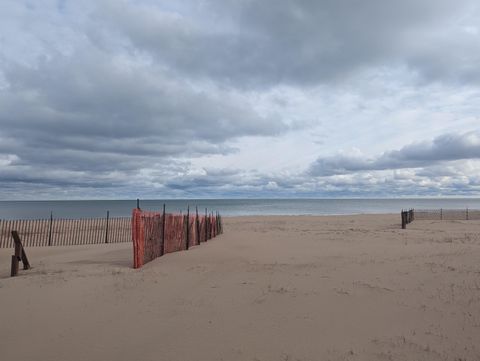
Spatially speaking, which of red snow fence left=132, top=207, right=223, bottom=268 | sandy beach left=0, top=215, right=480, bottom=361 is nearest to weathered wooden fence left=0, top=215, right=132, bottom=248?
red snow fence left=132, top=207, right=223, bottom=268

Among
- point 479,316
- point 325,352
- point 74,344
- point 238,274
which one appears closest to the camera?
point 325,352

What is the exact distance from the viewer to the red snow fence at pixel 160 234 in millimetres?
10070

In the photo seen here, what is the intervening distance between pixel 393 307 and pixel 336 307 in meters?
0.89

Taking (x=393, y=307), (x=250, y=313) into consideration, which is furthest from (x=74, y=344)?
(x=393, y=307)

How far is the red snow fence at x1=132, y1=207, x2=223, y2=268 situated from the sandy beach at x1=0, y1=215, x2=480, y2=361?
0.73m

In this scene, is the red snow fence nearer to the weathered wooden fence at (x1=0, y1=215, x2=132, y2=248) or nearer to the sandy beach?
the sandy beach

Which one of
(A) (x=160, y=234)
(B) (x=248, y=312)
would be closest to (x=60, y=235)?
(A) (x=160, y=234)

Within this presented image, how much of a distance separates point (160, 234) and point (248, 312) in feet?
20.8

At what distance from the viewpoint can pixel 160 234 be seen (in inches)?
471

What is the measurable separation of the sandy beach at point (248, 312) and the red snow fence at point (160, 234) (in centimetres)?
73

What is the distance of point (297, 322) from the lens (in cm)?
570

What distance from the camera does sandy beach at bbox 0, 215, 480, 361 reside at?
4.88 meters

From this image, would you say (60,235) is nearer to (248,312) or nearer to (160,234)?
(160,234)

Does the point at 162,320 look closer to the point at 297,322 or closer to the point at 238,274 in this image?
the point at 297,322
